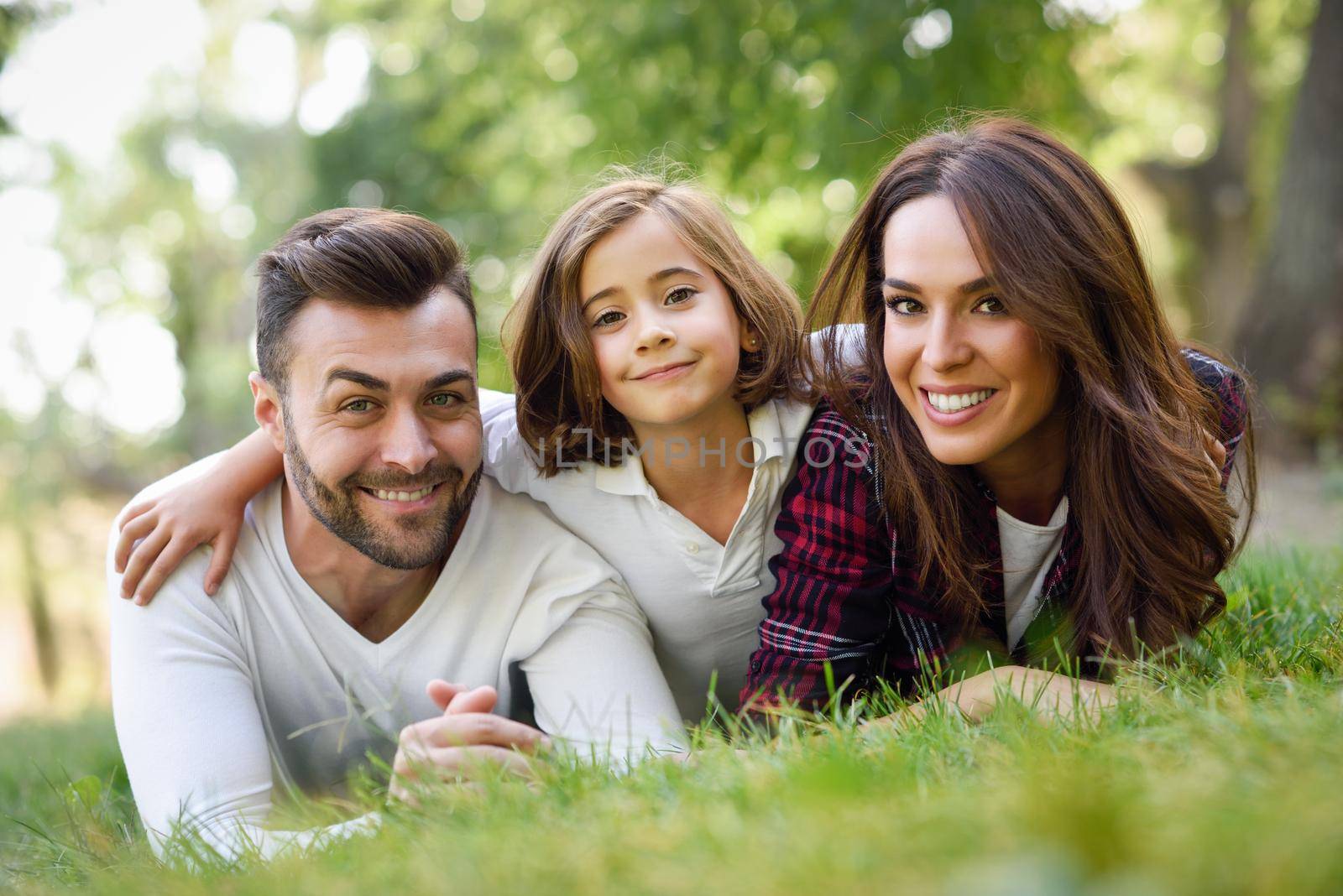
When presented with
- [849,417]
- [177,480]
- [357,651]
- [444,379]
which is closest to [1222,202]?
[849,417]

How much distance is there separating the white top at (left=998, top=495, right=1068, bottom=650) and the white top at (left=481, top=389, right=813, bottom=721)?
647 mm

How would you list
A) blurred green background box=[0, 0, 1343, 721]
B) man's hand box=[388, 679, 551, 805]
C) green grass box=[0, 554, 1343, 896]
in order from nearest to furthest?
green grass box=[0, 554, 1343, 896], man's hand box=[388, 679, 551, 805], blurred green background box=[0, 0, 1343, 721]

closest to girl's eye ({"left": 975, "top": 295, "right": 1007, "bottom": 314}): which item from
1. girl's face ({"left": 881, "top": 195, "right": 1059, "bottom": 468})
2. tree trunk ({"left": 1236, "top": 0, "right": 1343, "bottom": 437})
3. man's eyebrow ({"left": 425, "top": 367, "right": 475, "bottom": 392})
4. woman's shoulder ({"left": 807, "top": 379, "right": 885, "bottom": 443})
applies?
girl's face ({"left": 881, "top": 195, "right": 1059, "bottom": 468})

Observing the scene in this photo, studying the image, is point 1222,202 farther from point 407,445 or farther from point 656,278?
point 407,445

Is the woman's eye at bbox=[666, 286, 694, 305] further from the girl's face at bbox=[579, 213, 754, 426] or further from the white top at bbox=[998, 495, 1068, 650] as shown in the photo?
the white top at bbox=[998, 495, 1068, 650]

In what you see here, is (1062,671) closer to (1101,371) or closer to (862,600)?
(862,600)

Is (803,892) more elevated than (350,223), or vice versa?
(350,223)

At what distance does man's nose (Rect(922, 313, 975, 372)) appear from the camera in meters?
2.80

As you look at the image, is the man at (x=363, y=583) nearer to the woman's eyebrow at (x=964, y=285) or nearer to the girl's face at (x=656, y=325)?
the girl's face at (x=656, y=325)

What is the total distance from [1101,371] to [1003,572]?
634mm

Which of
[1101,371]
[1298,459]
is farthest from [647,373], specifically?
[1298,459]

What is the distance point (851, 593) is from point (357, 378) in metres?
1.43

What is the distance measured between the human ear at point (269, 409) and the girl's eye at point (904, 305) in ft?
5.72

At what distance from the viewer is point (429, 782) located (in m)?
2.15
